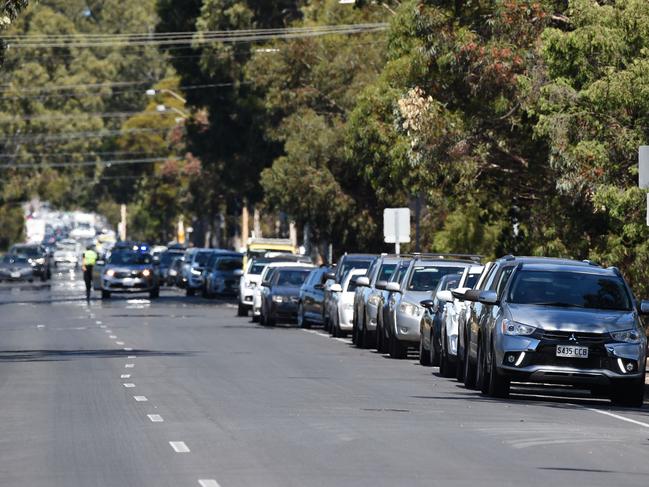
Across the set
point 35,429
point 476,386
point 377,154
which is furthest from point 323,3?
point 35,429

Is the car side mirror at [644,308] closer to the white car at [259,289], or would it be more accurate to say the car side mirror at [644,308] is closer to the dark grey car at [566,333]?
the dark grey car at [566,333]

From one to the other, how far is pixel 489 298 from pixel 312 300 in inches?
833

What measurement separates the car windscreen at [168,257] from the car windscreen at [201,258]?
13.8 meters

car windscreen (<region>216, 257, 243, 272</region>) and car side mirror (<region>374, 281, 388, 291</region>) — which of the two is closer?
car side mirror (<region>374, 281, 388, 291</region>)

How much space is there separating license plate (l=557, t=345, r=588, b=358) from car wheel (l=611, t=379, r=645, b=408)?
54 centimetres

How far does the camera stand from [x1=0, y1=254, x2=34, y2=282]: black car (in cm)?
8975

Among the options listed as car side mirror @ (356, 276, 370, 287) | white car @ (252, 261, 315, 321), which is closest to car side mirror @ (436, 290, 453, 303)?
car side mirror @ (356, 276, 370, 287)

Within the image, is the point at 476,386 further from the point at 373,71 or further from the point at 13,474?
the point at 373,71

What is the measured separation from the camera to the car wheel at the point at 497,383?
74.1ft

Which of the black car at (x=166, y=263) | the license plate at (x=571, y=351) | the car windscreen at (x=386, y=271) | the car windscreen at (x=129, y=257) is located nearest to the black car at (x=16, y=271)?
the black car at (x=166, y=263)

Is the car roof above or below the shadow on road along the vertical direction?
above

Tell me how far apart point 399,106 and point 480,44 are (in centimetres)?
300

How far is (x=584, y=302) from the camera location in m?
22.8

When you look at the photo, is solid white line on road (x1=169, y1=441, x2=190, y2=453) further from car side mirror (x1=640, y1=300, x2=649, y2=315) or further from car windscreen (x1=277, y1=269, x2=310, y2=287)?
car windscreen (x1=277, y1=269, x2=310, y2=287)
